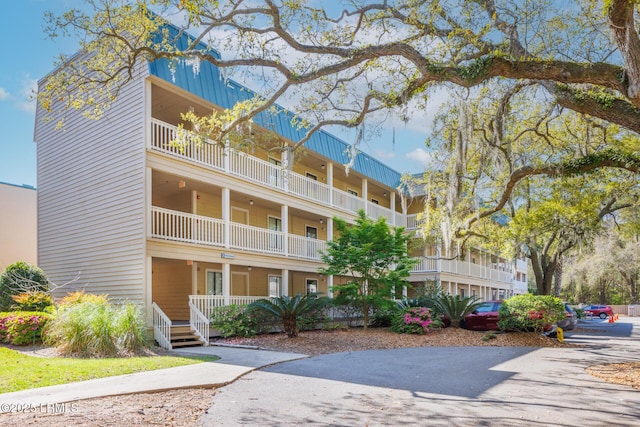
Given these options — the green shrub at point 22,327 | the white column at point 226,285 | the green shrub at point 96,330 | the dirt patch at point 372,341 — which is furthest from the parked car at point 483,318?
the green shrub at point 22,327

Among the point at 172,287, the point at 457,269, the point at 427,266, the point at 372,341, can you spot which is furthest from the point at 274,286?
the point at 457,269

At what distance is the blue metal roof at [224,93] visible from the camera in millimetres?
14750

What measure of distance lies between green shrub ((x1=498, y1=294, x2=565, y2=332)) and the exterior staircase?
9.94m

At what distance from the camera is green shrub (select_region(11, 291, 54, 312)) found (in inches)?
553

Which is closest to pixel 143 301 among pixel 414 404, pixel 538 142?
pixel 414 404

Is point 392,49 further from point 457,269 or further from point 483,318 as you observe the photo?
point 457,269

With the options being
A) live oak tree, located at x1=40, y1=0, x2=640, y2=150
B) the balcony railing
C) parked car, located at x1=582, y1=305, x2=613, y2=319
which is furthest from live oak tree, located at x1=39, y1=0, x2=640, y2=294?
parked car, located at x1=582, y1=305, x2=613, y2=319

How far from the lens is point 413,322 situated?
56.1 ft

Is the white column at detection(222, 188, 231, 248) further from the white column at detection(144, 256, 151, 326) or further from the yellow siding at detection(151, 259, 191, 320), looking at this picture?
the white column at detection(144, 256, 151, 326)

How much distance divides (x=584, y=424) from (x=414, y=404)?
6.77ft

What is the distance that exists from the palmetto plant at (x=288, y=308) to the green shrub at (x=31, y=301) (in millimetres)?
6162

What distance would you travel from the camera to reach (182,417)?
5941 mm

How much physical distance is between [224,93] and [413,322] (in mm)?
10366

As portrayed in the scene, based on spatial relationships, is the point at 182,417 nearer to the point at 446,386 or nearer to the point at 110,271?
the point at 446,386
